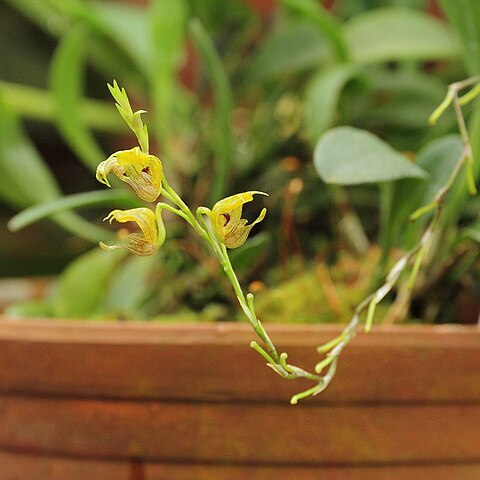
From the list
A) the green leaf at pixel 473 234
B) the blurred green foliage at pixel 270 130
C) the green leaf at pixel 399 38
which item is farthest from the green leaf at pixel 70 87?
the green leaf at pixel 473 234

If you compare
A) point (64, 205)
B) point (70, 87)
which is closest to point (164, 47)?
point (70, 87)

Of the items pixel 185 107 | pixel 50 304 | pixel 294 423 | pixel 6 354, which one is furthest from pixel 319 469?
pixel 185 107

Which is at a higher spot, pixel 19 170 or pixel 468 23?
pixel 468 23

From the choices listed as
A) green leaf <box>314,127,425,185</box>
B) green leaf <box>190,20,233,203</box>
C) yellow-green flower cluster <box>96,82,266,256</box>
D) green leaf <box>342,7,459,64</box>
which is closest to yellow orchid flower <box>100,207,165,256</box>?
yellow-green flower cluster <box>96,82,266,256</box>

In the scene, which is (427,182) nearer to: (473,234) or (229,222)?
(473,234)

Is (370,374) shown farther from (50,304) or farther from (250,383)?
(50,304)

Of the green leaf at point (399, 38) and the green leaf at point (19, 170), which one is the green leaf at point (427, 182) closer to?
the green leaf at point (399, 38)

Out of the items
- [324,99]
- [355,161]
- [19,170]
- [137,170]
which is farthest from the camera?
[19,170]
